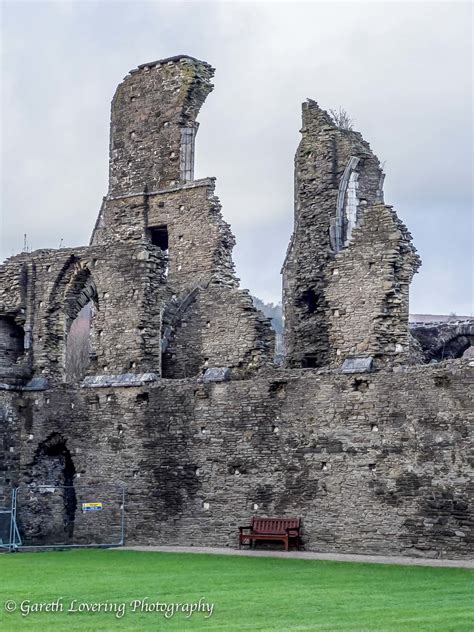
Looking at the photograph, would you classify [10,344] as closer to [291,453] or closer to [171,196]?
[171,196]

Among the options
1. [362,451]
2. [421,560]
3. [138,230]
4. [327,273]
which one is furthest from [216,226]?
[421,560]

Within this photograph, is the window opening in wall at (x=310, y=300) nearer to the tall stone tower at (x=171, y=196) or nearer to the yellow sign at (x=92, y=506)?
the tall stone tower at (x=171, y=196)

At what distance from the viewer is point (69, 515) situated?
31.6 meters

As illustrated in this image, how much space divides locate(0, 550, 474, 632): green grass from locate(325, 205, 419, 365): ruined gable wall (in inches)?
182

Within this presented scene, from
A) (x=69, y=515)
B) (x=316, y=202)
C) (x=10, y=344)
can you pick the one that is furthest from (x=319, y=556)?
(x=10, y=344)

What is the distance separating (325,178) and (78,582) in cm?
1440

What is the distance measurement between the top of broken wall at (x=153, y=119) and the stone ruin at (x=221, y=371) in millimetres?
51

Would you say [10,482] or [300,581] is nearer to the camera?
[300,581]

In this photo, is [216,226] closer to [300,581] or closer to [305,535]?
[305,535]

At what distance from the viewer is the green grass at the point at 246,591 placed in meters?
16.4

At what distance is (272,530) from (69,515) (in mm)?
6167

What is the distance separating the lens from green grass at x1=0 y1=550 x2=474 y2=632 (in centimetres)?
1636

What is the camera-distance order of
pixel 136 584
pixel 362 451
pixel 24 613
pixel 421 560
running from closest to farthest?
pixel 24 613 → pixel 136 584 → pixel 421 560 → pixel 362 451

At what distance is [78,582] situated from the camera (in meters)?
21.0
